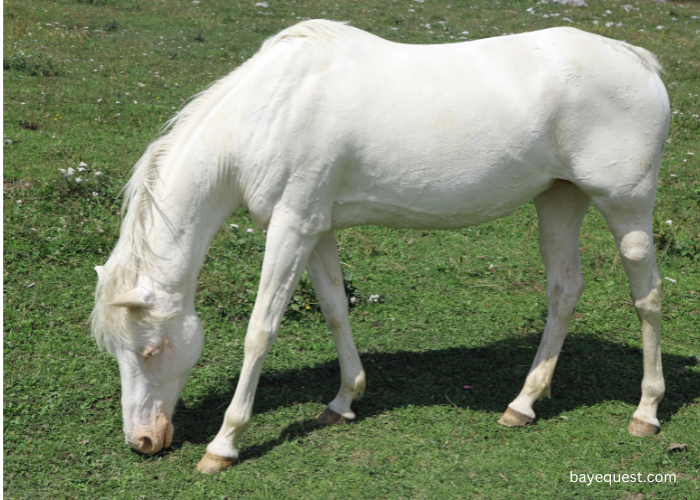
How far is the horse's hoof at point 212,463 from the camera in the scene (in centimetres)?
349

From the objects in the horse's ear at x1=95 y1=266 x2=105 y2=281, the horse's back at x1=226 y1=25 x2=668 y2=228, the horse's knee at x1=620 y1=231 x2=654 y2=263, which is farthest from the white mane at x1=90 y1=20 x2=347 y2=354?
the horse's knee at x1=620 y1=231 x2=654 y2=263

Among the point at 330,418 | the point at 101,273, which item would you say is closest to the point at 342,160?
the point at 101,273

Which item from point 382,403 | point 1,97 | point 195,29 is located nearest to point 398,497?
point 382,403

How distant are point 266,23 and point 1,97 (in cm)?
624

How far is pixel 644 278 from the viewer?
385cm

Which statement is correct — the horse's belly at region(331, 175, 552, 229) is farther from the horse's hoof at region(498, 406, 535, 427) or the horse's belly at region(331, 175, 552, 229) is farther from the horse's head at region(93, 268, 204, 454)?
the horse's hoof at region(498, 406, 535, 427)

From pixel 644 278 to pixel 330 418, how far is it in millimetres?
2076

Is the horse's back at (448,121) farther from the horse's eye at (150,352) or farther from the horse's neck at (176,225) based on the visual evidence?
the horse's eye at (150,352)

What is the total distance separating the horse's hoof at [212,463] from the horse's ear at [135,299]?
0.92 meters

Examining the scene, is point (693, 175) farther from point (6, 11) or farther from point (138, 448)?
point (6, 11)

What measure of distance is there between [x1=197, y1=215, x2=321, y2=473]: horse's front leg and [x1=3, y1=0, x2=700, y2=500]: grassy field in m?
0.16

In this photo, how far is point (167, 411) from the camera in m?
3.52

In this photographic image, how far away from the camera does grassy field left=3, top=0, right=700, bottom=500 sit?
3508mm

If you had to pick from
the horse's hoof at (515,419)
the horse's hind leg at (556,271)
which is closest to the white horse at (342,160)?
the horse's hind leg at (556,271)
